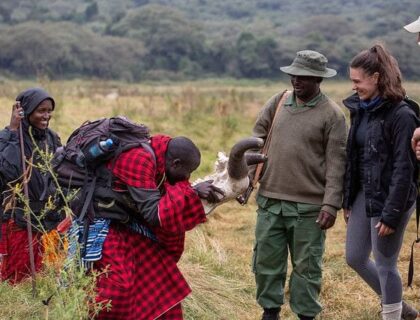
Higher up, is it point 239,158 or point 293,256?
point 239,158

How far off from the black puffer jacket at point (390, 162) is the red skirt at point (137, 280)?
1.21 metres

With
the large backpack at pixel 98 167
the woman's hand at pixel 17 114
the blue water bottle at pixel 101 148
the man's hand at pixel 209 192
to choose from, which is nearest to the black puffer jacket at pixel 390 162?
the man's hand at pixel 209 192

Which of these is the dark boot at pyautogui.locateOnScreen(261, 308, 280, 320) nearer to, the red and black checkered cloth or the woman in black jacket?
the woman in black jacket

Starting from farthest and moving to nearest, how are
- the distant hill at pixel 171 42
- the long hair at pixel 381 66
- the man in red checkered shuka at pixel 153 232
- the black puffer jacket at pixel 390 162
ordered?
the distant hill at pixel 171 42, the long hair at pixel 381 66, the black puffer jacket at pixel 390 162, the man in red checkered shuka at pixel 153 232

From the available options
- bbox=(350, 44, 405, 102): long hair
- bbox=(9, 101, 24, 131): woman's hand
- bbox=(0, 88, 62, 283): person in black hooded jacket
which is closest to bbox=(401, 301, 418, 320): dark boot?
bbox=(350, 44, 405, 102): long hair

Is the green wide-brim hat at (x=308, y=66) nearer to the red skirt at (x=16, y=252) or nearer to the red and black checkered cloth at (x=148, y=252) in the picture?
the red and black checkered cloth at (x=148, y=252)

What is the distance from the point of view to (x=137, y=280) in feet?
11.5

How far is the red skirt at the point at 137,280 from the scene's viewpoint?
3.40 metres

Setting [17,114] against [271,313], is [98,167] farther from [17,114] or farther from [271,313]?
[271,313]

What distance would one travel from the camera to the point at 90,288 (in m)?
3.18

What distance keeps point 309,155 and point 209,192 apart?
1272 mm

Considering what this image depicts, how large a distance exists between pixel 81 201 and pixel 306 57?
65.3 inches

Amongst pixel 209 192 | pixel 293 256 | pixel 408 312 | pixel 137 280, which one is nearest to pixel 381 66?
pixel 293 256

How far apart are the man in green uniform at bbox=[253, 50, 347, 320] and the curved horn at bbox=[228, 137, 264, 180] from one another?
3.60 feet
